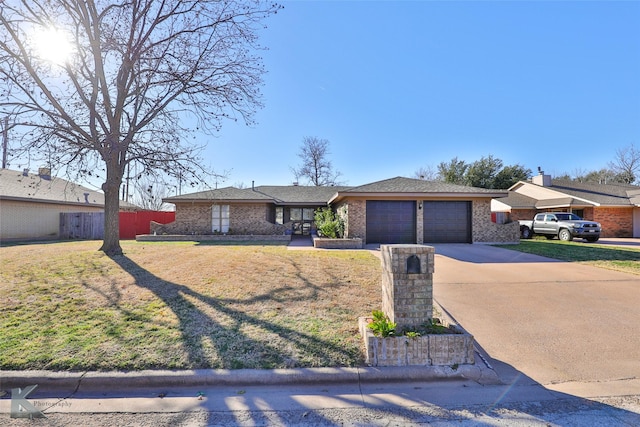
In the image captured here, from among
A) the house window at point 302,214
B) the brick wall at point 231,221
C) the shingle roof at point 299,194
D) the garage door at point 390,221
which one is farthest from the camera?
the house window at point 302,214

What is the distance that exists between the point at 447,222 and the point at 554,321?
1005 cm

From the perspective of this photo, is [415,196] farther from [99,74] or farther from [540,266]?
[99,74]

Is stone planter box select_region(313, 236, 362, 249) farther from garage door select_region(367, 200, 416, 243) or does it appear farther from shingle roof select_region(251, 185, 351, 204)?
shingle roof select_region(251, 185, 351, 204)

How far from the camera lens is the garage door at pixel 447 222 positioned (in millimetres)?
13836

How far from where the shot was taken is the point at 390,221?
45.4 feet

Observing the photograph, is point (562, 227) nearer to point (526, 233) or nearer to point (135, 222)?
point (526, 233)

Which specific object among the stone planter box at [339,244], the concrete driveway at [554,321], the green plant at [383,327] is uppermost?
the stone planter box at [339,244]

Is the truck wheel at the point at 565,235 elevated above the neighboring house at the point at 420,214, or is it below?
below

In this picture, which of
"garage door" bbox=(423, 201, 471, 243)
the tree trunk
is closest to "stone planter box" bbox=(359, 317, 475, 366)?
the tree trunk

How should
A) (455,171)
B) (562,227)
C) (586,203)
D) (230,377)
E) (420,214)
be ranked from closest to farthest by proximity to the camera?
(230,377) < (420,214) < (562,227) < (586,203) < (455,171)

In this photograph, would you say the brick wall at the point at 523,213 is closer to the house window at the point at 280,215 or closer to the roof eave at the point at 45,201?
the house window at the point at 280,215

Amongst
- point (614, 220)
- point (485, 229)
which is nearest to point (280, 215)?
point (485, 229)

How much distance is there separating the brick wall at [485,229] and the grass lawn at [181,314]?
896cm

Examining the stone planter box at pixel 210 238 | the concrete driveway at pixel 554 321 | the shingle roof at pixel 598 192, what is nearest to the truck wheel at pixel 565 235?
the shingle roof at pixel 598 192
